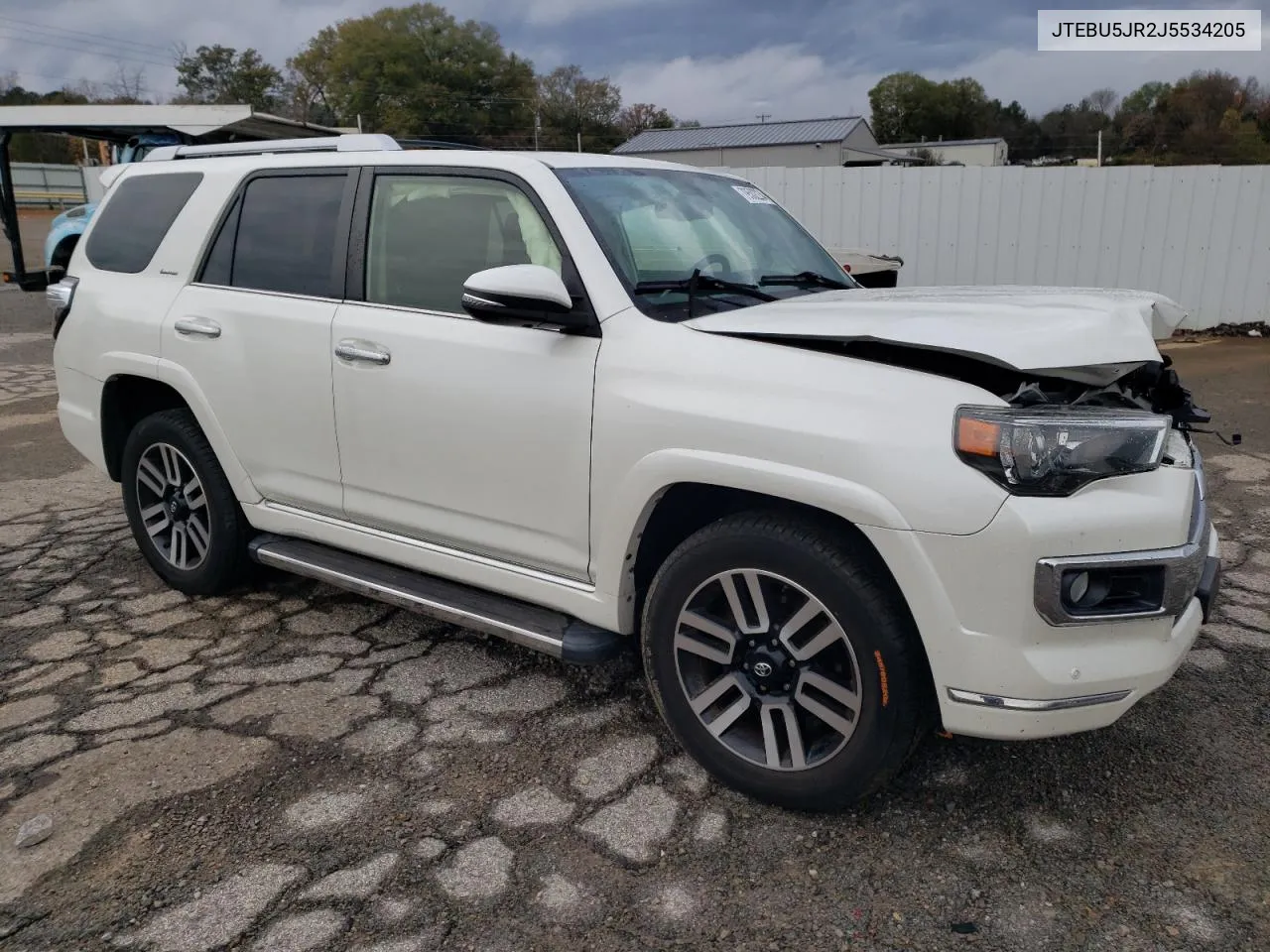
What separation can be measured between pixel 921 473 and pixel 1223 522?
3607 mm

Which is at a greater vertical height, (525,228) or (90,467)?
(525,228)

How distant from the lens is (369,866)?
2.56 metres

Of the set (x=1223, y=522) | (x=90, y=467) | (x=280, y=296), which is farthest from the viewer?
(x=90, y=467)

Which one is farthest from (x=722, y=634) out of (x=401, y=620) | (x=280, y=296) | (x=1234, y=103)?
(x=1234, y=103)

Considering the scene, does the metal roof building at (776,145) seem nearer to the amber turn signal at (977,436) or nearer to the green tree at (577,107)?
the green tree at (577,107)

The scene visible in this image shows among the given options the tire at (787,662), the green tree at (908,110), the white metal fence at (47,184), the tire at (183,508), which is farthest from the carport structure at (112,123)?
the green tree at (908,110)

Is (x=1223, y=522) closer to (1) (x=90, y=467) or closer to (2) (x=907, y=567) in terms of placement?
(2) (x=907, y=567)

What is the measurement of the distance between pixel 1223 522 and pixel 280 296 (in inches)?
184

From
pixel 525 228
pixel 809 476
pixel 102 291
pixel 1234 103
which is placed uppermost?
pixel 1234 103

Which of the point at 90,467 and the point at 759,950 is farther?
the point at 90,467

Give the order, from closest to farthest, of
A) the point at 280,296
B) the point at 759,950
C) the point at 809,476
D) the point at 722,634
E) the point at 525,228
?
the point at 759,950 → the point at 809,476 → the point at 722,634 → the point at 525,228 → the point at 280,296

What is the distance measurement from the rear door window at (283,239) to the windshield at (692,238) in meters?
1.02

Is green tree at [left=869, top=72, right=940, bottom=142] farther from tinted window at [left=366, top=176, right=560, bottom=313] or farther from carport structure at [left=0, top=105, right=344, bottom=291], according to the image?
tinted window at [left=366, top=176, right=560, bottom=313]

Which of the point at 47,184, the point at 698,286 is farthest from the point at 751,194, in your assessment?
the point at 47,184
